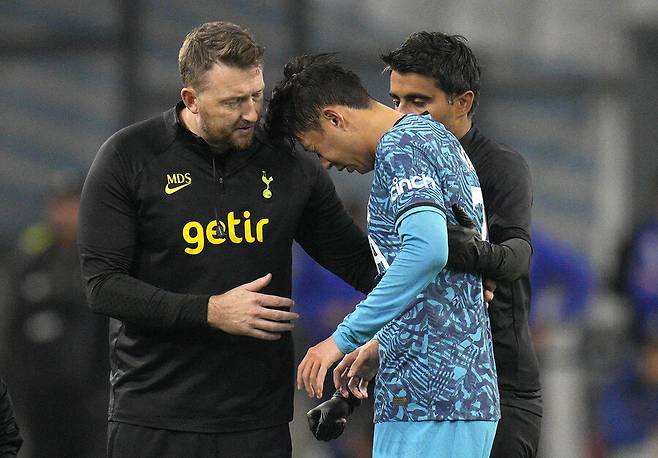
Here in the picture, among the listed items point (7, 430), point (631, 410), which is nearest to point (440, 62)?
point (7, 430)

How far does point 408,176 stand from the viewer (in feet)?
10.6

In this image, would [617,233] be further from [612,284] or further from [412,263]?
[412,263]

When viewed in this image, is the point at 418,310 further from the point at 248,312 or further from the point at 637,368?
the point at 637,368

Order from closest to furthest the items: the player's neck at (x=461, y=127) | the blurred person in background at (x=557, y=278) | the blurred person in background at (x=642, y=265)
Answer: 1. the player's neck at (x=461, y=127)
2. the blurred person in background at (x=557, y=278)
3. the blurred person in background at (x=642, y=265)

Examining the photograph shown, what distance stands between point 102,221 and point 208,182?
307mm

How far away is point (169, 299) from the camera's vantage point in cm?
360

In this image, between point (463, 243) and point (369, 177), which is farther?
point (369, 177)

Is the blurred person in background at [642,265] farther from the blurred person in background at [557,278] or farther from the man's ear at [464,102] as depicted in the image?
the man's ear at [464,102]

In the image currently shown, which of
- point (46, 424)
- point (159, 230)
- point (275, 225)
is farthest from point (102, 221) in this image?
point (46, 424)

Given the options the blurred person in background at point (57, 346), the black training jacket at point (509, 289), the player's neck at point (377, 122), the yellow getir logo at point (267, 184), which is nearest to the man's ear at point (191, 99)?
the yellow getir logo at point (267, 184)

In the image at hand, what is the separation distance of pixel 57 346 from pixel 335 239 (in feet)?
13.7

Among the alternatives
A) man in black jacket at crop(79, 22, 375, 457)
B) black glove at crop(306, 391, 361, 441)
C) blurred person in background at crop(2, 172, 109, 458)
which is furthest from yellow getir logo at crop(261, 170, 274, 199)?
blurred person in background at crop(2, 172, 109, 458)

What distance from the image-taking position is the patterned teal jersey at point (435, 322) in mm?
3295

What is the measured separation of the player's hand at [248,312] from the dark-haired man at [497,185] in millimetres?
664
